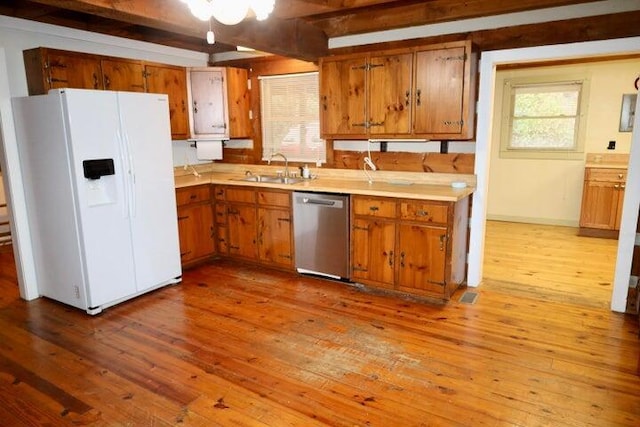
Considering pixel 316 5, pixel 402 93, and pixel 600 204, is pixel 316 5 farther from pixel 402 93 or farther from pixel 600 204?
pixel 600 204

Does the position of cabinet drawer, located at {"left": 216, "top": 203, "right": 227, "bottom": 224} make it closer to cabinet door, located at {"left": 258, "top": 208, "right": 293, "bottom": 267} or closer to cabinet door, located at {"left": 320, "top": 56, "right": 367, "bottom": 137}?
cabinet door, located at {"left": 258, "top": 208, "right": 293, "bottom": 267}

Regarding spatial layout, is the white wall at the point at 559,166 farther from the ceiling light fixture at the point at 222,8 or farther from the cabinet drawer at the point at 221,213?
the ceiling light fixture at the point at 222,8

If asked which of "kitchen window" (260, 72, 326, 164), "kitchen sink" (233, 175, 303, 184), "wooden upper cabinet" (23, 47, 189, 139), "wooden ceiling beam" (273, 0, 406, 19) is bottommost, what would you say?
"kitchen sink" (233, 175, 303, 184)

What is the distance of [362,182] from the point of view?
13.9 feet

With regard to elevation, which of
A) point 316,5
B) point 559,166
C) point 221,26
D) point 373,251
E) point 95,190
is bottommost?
point 373,251

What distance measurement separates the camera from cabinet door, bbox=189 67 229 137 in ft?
15.4

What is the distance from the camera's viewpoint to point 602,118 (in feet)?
19.1

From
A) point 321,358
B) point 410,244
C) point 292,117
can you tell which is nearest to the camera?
point 321,358

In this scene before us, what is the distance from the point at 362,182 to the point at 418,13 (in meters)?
1.60

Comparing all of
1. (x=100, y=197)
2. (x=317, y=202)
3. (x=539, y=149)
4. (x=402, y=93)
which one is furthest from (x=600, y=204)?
(x=100, y=197)

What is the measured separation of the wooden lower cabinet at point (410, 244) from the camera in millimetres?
3467

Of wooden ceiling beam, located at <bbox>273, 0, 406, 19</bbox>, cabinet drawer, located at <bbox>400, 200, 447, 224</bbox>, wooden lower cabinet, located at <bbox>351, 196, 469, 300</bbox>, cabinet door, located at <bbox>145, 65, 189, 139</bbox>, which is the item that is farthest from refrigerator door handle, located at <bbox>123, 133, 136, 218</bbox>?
cabinet drawer, located at <bbox>400, 200, 447, 224</bbox>

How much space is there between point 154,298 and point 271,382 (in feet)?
5.83

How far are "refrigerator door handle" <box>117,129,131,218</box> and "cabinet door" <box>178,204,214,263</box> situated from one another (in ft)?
2.64
